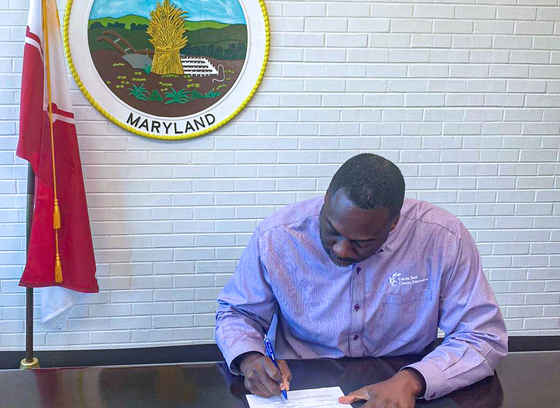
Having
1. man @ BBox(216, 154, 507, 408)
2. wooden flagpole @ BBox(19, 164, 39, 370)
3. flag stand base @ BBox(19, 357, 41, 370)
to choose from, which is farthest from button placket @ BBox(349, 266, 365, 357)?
flag stand base @ BBox(19, 357, 41, 370)

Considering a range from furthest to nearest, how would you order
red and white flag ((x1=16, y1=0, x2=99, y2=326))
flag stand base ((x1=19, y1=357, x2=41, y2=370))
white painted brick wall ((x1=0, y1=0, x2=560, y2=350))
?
white painted brick wall ((x1=0, y1=0, x2=560, y2=350))
flag stand base ((x1=19, y1=357, x2=41, y2=370))
red and white flag ((x1=16, y1=0, x2=99, y2=326))

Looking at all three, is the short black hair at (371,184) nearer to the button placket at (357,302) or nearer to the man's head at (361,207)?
the man's head at (361,207)

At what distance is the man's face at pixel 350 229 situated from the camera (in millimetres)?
1293

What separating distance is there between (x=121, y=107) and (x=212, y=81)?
433 mm

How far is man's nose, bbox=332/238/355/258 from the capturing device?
1343 mm

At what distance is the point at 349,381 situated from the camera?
48.2 inches

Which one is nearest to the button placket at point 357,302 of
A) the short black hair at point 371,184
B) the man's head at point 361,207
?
the man's head at point 361,207

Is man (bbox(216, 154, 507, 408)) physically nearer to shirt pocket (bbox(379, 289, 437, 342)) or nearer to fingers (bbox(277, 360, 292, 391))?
shirt pocket (bbox(379, 289, 437, 342))

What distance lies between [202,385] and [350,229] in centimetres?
49

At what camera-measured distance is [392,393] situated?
117 centimetres

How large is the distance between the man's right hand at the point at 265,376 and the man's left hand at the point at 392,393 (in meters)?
0.14

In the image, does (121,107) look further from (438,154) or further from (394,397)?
(394,397)

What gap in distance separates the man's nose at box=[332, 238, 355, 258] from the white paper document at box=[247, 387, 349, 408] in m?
0.32

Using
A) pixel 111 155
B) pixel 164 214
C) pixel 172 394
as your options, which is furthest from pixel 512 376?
pixel 111 155
